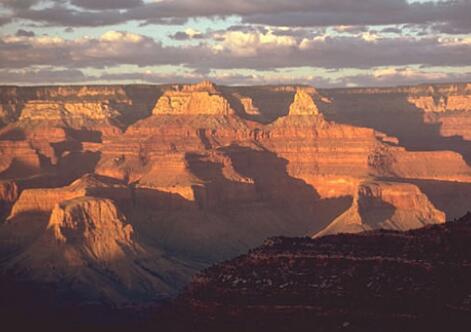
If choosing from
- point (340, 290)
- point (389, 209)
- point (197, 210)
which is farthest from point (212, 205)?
point (340, 290)

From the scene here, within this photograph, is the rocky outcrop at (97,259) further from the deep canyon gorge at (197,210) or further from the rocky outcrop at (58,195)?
the rocky outcrop at (58,195)

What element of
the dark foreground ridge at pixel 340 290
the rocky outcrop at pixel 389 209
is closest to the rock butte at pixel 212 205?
the rocky outcrop at pixel 389 209

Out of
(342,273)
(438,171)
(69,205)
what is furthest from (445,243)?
(438,171)

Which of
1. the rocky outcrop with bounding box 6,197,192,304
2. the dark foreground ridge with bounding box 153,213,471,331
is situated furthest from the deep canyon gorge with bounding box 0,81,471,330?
the dark foreground ridge with bounding box 153,213,471,331

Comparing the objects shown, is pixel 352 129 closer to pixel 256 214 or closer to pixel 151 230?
pixel 256 214

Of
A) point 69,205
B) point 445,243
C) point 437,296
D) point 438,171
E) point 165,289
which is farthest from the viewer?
point 438,171

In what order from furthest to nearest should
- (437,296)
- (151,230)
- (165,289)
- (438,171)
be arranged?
(438,171) < (151,230) < (165,289) < (437,296)

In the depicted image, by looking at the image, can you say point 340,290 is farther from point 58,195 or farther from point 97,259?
point 58,195

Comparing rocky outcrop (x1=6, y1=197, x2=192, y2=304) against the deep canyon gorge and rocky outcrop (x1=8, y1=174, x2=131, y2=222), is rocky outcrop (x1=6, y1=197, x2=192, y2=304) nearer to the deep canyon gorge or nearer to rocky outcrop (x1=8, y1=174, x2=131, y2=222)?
the deep canyon gorge

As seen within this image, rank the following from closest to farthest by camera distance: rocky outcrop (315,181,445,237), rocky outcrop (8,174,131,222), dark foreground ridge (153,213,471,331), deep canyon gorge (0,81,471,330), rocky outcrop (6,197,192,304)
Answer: dark foreground ridge (153,213,471,331), rocky outcrop (6,197,192,304), deep canyon gorge (0,81,471,330), rocky outcrop (315,181,445,237), rocky outcrop (8,174,131,222)
